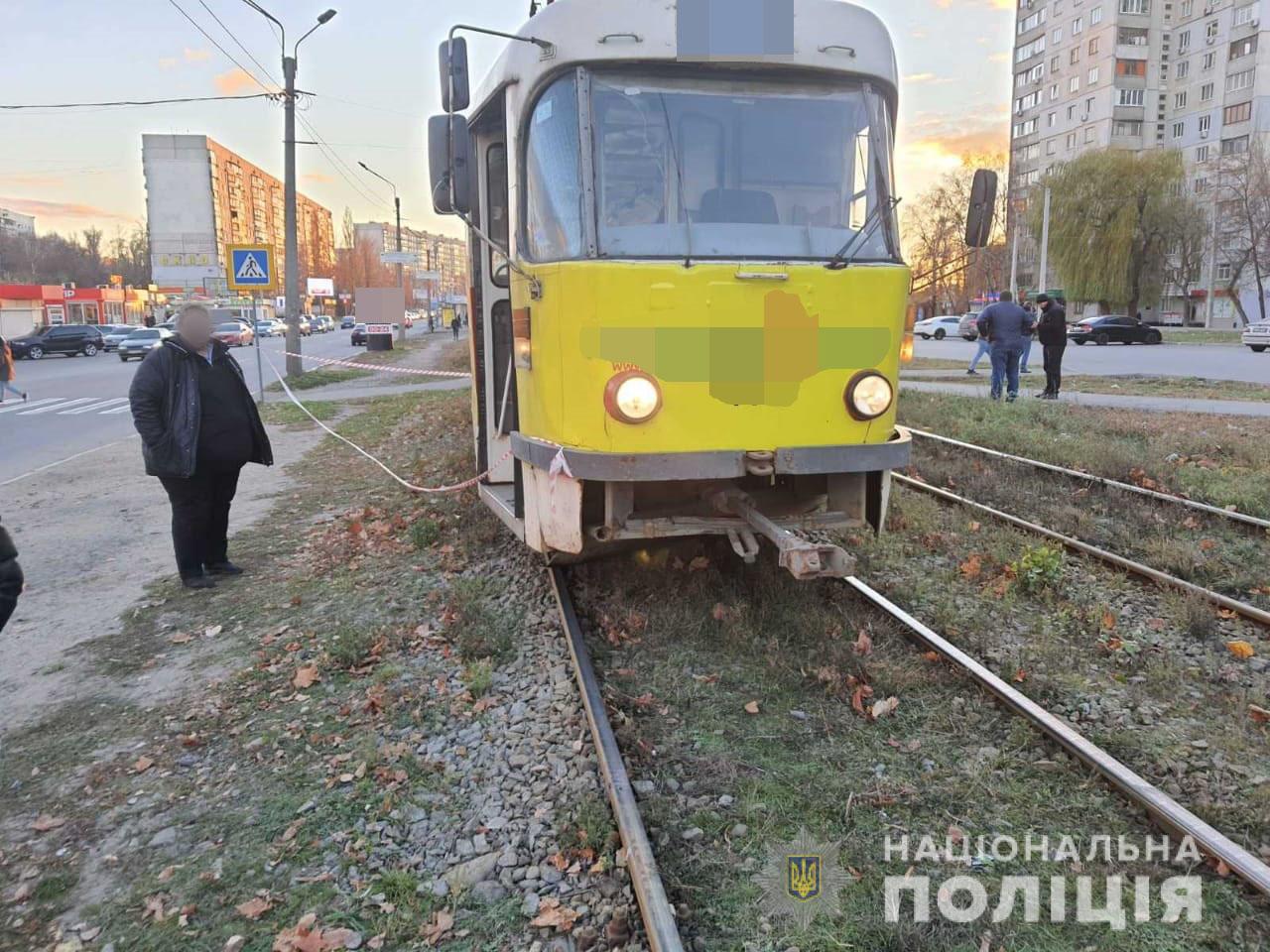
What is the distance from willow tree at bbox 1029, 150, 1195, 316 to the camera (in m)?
54.2

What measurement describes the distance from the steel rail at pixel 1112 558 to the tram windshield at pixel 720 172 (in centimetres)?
301

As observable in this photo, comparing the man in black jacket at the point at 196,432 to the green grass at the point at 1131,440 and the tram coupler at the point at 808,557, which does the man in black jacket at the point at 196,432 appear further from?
the green grass at the point at 1131,440

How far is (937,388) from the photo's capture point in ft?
61.2

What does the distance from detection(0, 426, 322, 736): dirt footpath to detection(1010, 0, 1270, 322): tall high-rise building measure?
6291 centimetres

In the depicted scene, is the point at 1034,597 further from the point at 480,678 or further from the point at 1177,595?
the point at 480,678

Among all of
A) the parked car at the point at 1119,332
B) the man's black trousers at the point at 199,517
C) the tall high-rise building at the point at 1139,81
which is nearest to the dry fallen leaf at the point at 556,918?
the man's black trousers at the point at 199,517

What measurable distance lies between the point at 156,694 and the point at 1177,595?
19.7ft

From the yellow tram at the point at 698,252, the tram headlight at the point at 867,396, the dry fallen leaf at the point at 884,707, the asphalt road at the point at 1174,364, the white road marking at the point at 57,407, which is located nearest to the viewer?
the dry fallen leaf at the point at 884,707

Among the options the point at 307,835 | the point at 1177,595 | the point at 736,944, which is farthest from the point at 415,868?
the point at 1177,595

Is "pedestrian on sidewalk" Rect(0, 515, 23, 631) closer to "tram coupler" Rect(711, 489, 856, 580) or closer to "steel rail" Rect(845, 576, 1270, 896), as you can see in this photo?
"tram coupler" Rect(711, 489, 856, 580)

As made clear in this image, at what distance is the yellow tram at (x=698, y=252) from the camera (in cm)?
443

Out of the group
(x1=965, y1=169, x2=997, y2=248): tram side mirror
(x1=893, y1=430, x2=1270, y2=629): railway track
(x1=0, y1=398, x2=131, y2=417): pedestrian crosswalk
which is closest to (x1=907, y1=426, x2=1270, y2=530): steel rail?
(x1=893, y1=430, x2=1270, y2=629): railway track

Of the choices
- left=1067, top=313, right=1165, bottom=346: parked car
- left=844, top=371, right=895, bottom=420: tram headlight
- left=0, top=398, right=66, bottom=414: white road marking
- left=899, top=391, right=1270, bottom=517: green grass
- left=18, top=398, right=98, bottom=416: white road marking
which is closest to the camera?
left=844, top=371, right=895, bottom=420: tram headlight

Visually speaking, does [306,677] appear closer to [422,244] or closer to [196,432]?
[196,432]
